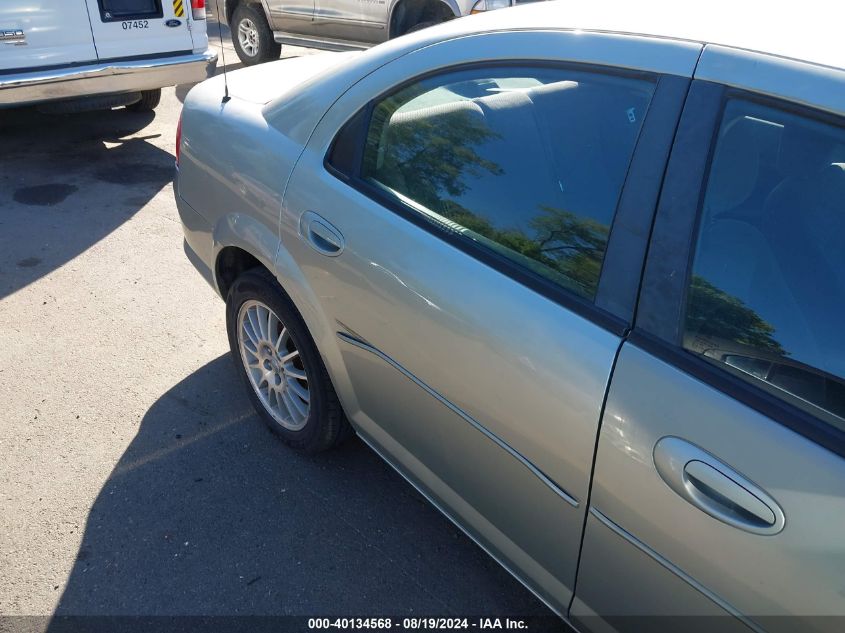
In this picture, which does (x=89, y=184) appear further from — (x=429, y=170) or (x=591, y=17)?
(x=591, y=17)

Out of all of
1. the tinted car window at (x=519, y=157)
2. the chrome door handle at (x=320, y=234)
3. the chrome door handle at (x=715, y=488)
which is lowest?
the chrome door handle at (x=320, y=234)

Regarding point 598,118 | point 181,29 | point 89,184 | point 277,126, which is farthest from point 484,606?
point 181,29

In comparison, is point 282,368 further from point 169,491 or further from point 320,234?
point 320,234

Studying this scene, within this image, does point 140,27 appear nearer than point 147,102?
Yes

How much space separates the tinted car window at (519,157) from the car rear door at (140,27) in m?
4.10

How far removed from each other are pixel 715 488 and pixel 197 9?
229 inches

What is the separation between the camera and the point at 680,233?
1.54 meters

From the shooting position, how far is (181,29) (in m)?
5.86

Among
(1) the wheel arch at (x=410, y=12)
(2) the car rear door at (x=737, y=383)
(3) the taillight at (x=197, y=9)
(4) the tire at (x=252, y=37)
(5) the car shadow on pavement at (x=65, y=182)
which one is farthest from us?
(4) the tire at (x=252, y=37)

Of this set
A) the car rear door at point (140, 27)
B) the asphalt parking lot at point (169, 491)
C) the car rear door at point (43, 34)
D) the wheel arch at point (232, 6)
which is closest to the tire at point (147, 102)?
the car rear door at point (140, 27)

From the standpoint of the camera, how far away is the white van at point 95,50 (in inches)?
197

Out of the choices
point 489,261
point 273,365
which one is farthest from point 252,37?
point 489,261

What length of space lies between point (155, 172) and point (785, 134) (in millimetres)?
5034

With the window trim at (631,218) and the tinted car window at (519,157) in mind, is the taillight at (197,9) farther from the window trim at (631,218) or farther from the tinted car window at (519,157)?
the window trim at (631,218)
